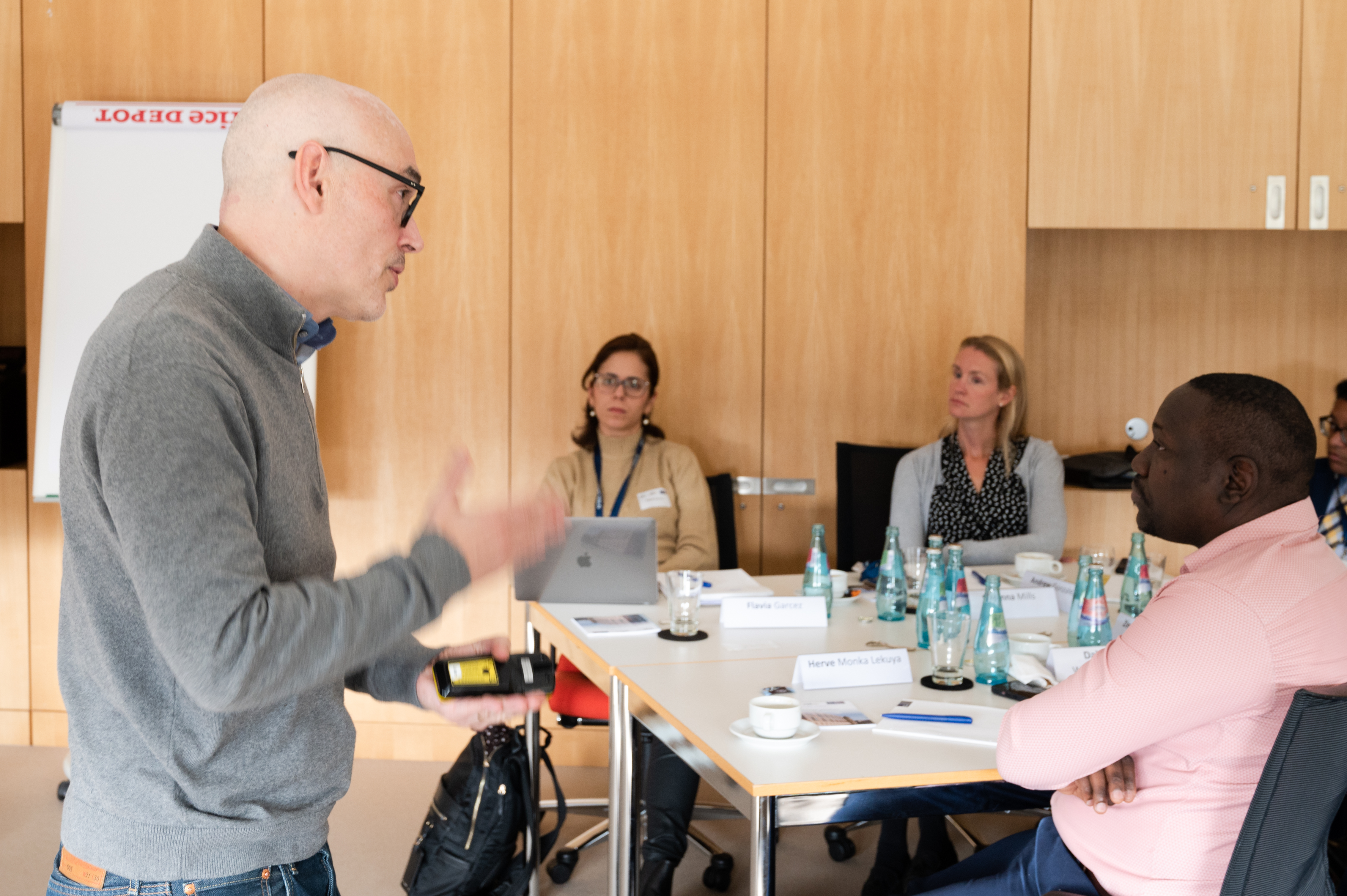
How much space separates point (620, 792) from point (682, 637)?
0.36 m

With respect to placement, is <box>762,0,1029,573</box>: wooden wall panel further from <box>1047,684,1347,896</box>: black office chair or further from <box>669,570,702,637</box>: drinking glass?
<box>1047,684,1347,896</box>: black office chair

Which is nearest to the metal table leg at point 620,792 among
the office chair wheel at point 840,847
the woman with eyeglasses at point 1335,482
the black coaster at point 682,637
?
the black coaster at point 682,637

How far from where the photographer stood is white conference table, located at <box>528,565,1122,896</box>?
1615 mm

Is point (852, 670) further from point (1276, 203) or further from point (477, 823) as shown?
point (1276, 203)

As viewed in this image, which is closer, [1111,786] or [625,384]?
[1111,786]

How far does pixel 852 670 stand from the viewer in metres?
2.10

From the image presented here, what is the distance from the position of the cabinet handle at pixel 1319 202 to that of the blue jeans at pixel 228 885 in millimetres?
4376

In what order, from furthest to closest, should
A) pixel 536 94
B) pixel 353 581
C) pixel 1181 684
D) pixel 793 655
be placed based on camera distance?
pixel 536 94
pixel 793 655
pixel 1181 684
pixel 353 581

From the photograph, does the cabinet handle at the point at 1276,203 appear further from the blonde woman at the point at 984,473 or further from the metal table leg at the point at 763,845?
the metal table leg at the point at 763,845

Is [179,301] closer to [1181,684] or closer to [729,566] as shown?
[1181,684]

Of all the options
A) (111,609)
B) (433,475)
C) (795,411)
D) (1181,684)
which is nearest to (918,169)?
(795,411)

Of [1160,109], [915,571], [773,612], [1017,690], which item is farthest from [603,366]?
[1160,109]

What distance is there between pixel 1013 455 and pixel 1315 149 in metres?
1.79

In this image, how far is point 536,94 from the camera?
160 inches
